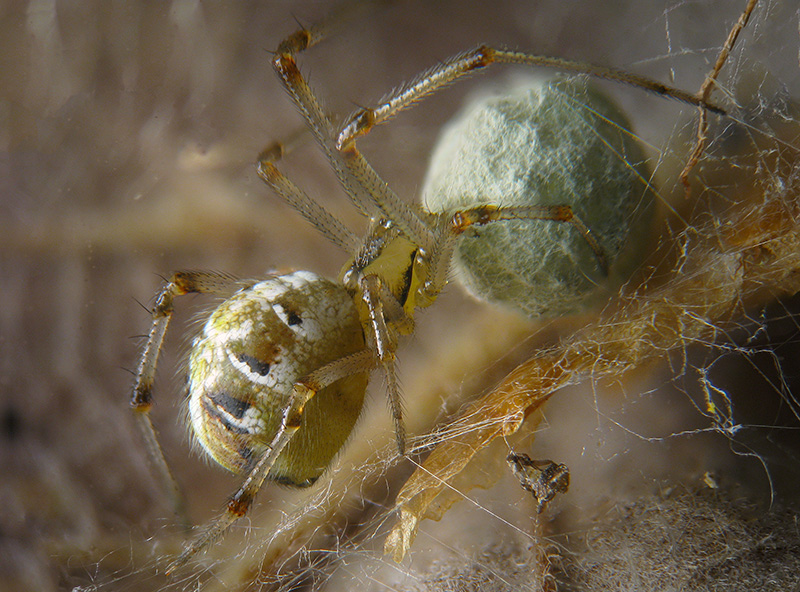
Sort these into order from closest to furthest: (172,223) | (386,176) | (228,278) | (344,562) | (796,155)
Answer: (796,155), (344,562), (228,278), (386,176), (172,223)

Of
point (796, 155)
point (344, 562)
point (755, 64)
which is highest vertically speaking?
point (755, 64)

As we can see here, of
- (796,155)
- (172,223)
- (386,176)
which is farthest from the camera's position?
(172,223)

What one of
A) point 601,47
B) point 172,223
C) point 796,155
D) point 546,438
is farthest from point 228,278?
point 796,155

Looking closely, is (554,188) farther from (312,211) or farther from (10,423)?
(10,423)

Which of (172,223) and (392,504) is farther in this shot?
(172,223)

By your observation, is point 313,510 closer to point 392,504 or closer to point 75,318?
point 392,504
